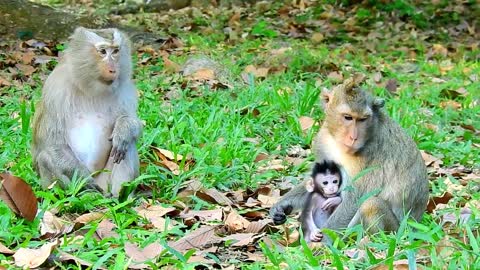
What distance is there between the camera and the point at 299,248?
14.0ft

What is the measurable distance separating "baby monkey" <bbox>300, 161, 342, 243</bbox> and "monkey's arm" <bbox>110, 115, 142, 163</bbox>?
1239mm

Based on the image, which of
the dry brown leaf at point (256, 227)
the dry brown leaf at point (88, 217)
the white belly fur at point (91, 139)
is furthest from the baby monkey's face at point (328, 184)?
the white belly fur at point (91, 139)

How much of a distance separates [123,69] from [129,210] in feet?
3.51

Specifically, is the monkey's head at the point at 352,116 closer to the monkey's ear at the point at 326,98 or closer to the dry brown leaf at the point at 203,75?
the monkey's ear at the point at 326,98

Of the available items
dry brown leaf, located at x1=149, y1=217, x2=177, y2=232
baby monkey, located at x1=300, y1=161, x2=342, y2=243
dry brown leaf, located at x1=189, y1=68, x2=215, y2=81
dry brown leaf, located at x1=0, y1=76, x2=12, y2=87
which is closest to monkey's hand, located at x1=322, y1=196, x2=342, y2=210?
baby monkey, located at x1=300, y1=161, x2=342, y2=243

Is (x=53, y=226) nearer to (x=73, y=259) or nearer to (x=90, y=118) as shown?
(x=73, y=259)

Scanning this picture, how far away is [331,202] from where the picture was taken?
4711 millimetres

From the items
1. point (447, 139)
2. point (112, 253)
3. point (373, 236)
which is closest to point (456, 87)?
point (447, 139)

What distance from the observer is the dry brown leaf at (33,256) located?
3.90m

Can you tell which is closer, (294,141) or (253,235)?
(253,235)

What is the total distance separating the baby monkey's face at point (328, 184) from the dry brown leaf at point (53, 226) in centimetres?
135

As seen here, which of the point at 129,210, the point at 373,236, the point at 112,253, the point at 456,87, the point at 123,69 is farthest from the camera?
the point at 456,87

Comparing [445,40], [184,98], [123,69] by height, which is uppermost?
[123,69]

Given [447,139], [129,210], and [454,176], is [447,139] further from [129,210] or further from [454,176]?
[129,210]
